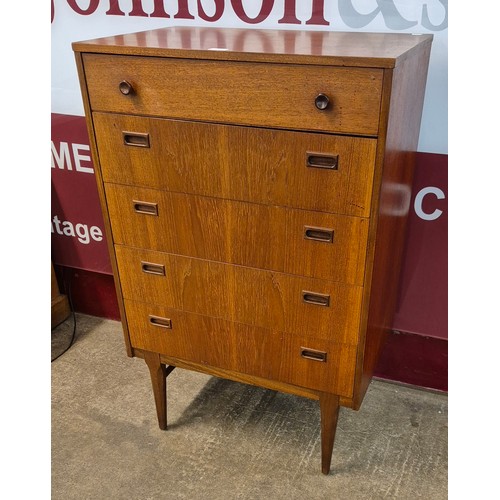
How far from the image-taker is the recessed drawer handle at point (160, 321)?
5.08ft

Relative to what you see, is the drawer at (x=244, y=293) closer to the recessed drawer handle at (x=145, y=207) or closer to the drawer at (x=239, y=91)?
the recessed drawer handle at (x=145, y=207)

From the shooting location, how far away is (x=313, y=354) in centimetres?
141

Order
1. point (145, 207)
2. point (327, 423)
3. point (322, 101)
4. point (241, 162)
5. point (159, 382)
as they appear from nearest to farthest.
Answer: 1. point (322, 101)
2. point (241, 162)
3. point (145, 207)
4. point (327, 423)
5. point (159, 382)

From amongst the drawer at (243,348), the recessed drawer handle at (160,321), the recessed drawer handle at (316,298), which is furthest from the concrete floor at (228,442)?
the recessed drawer handle at (316,298)

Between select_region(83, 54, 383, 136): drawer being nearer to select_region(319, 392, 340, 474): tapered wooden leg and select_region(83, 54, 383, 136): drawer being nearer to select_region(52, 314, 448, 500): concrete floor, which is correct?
select_region(319, 392, 340, 474): tapered wooden leg

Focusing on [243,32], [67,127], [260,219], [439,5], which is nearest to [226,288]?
[260,219]

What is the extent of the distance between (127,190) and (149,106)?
25 centimetres

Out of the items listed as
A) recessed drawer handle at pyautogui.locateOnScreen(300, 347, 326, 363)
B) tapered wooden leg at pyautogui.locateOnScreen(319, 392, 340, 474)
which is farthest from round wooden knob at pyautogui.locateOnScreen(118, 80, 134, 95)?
tapered wooden leg at pyautogui.locateOnScreen(319, 392, 340, 474)

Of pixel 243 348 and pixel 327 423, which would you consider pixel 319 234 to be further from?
pixel 327 423

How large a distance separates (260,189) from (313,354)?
0.48 m

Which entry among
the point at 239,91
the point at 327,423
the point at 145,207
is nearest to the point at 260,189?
the point at 239,91

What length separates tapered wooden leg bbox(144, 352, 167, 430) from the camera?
5.42ft

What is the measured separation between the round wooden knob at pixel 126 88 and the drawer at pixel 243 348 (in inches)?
24.3

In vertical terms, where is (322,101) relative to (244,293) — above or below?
above
